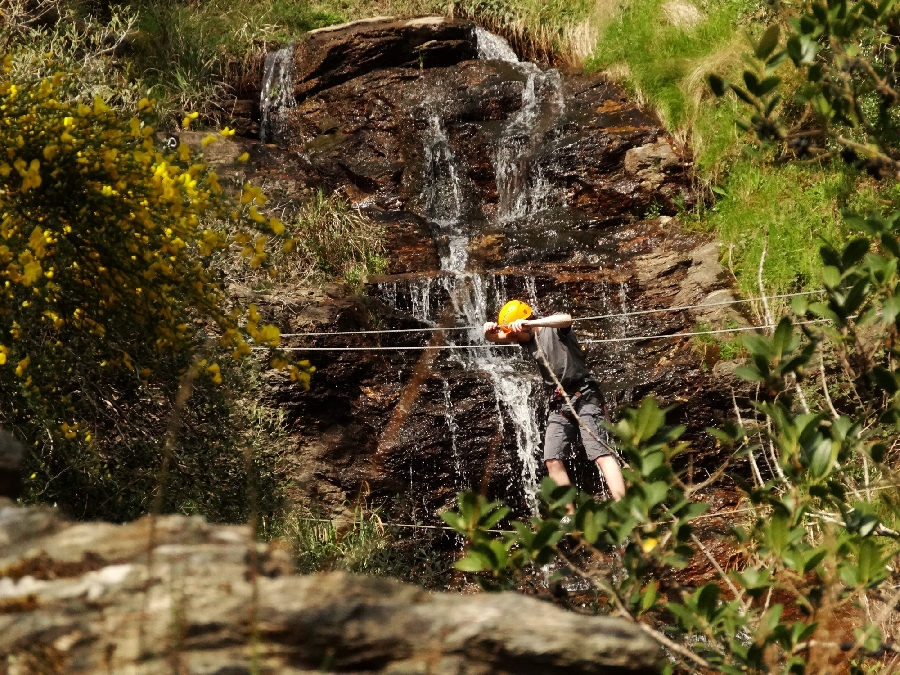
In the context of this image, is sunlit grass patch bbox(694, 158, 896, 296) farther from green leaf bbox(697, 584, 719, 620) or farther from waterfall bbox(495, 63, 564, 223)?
green leaf bbox(697, 584, 719, 620)

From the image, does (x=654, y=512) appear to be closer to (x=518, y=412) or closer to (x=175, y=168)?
(x=175, y=168)

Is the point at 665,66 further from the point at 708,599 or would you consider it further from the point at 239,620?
the point at 239,620

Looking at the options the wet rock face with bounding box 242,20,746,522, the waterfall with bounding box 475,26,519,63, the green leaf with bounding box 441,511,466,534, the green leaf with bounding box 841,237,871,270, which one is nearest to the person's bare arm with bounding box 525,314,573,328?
the wet rock face with bounding box 242,20,746,522

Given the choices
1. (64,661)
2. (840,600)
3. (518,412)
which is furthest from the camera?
(518,412)

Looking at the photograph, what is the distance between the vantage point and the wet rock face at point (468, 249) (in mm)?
7531

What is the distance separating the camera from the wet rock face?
297 inches

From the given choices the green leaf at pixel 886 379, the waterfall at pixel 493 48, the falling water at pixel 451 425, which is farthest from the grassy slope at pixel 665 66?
the green leaf at pixel 886 379

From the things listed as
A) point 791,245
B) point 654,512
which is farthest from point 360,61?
point 654,512

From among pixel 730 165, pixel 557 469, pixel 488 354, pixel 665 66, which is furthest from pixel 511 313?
pixel 665 66

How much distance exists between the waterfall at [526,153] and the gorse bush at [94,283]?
6075mm

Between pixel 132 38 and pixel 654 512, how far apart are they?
35.2 feet

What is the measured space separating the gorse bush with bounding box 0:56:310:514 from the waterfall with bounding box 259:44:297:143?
7.24 metres

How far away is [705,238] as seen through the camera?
928 cm

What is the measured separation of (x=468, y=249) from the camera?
976cm
